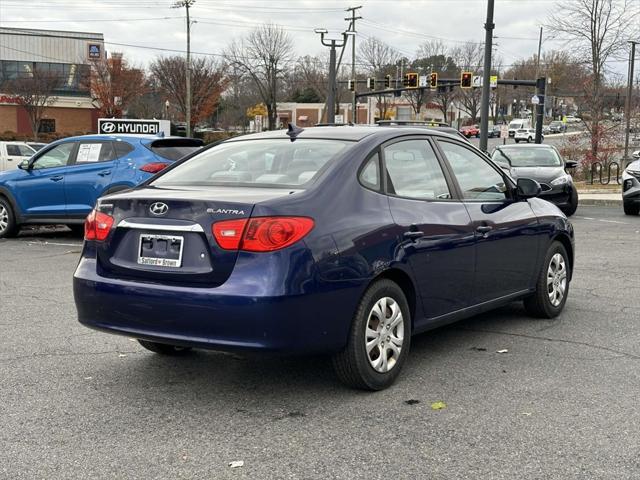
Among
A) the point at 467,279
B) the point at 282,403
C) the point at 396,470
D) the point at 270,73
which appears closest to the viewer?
the point at 396,470

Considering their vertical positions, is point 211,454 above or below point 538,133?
below

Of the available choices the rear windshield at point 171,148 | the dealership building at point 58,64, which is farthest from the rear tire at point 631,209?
the dealership building at point 58,64

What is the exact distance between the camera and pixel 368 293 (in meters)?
4.55

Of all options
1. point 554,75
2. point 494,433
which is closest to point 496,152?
point 494,433

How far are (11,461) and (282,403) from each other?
5.00 feet

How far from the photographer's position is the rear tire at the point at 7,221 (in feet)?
41.8

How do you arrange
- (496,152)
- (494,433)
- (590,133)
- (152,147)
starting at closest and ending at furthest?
(494,433) → (152,147) → (496,152) → (590,133)

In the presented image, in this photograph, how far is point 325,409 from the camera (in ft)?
14.5

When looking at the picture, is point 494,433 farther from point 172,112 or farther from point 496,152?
point 172,112

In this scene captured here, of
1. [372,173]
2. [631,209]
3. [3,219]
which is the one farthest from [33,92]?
[372,173]

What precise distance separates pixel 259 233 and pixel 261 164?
1.01m

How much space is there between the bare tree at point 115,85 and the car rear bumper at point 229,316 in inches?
2361

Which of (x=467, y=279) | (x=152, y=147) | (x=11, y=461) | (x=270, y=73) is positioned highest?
(x=270, y=73)

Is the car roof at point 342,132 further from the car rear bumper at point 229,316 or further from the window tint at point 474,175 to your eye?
the car rear bumper at point 229,316
